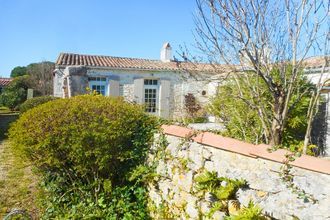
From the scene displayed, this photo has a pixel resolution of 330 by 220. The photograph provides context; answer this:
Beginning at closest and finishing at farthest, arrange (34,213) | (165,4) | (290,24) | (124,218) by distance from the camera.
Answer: (290,24) < (124,218) < (34,213) < (165,4)

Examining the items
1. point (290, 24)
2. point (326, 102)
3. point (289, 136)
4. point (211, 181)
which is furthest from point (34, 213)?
point (326, 102)

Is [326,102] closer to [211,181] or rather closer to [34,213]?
[211,181]

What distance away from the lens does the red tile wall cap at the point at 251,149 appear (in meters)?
2.02

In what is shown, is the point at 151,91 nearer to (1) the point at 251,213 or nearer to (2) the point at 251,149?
(2) the point at 251,149

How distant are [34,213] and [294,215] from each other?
3687mm

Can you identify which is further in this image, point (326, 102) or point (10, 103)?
point (10, 103)

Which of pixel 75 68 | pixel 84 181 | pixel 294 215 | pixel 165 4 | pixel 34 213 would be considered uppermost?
pixel 165 4

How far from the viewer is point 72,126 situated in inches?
149

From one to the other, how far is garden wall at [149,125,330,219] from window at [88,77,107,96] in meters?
11.9

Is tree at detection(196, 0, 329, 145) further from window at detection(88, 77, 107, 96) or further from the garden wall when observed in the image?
window at detection(88, 77, 107, 96)

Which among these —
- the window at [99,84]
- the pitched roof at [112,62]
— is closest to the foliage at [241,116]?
the window at [99,84]

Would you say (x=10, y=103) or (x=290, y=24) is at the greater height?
(x=290, y=24)

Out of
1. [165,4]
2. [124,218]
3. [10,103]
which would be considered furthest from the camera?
[10,103]

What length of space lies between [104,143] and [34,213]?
5.22ft
